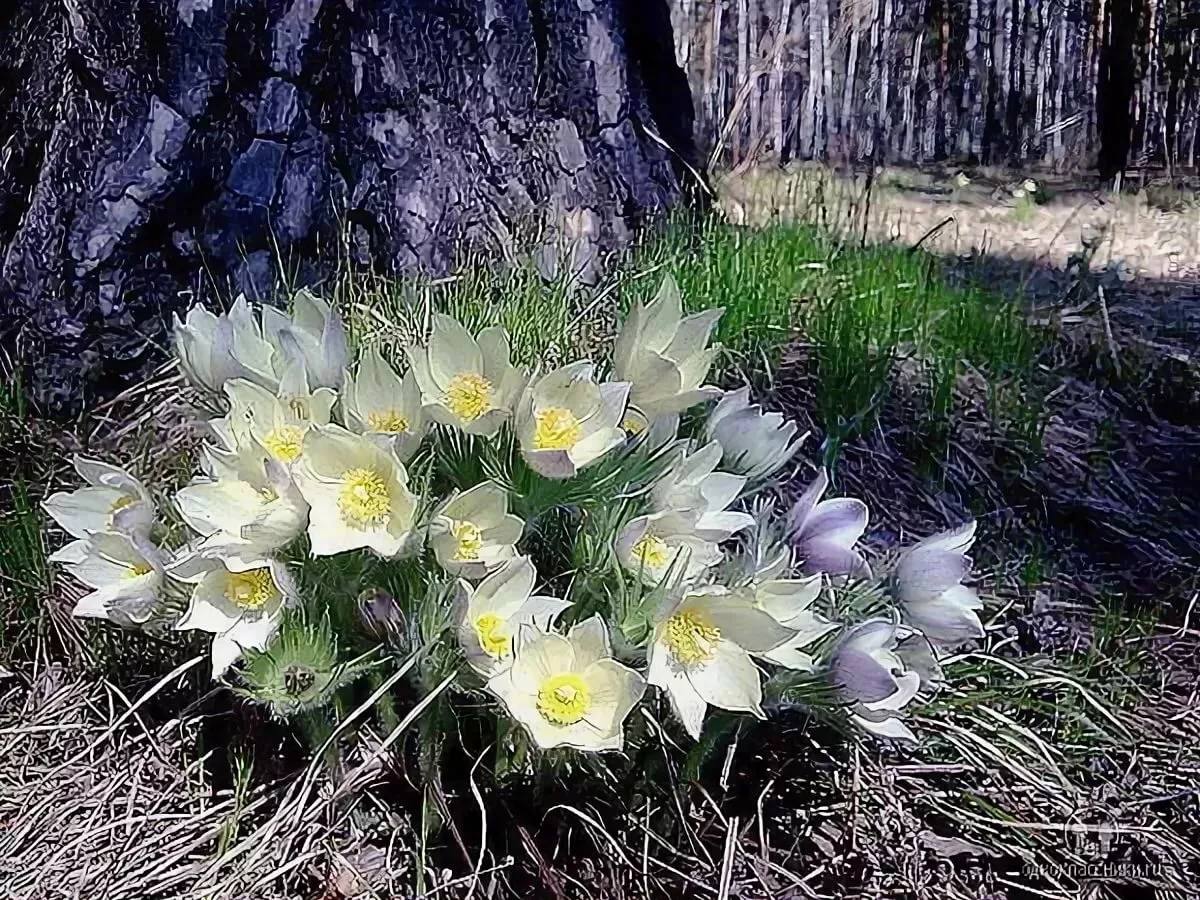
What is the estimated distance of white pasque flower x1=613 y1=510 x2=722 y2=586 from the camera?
119cm

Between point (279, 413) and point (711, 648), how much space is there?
0.46 metres

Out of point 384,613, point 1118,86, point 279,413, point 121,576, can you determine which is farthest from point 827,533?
point 1118,86

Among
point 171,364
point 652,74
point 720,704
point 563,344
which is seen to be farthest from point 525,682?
point 652,74

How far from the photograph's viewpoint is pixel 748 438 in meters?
1.33

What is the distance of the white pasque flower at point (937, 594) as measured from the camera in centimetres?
125

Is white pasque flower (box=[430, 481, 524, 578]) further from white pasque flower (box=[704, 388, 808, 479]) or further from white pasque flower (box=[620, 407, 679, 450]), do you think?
white pasque flower (box=[704, 388, 808, 479])

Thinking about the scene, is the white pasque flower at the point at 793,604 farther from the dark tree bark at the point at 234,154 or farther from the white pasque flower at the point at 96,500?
the dark tree bark at the point at 234,154

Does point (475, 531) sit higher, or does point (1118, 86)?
point (475, 531)

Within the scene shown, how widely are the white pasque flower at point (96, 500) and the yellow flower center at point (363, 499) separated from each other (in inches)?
10.7

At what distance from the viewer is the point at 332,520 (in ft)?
3.74

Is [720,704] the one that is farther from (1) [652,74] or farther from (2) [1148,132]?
(2) [1148,132]

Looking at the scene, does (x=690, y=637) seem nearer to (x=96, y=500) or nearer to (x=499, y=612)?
→ (x=499, y=612)

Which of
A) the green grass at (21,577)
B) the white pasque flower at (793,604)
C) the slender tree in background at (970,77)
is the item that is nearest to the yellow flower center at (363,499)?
the white pasque flower at (793,604)

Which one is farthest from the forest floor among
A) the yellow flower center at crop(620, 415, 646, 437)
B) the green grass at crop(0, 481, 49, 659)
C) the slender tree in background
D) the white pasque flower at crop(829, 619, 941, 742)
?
the slender tree in background
